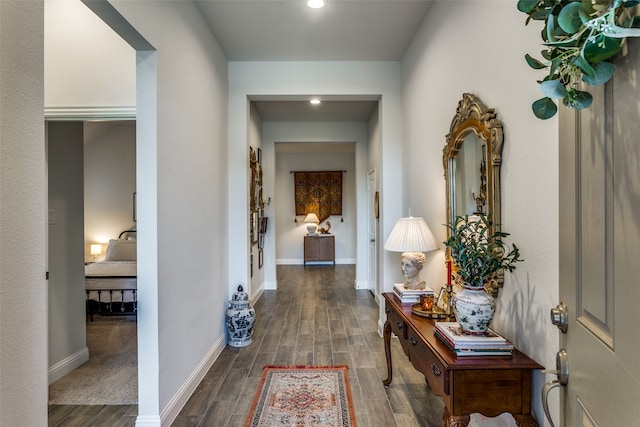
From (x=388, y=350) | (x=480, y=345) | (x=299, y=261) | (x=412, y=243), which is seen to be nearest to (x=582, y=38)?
(x=480, y=345)

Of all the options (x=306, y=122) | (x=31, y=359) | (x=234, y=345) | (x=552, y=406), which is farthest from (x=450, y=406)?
(x=306, y=122)

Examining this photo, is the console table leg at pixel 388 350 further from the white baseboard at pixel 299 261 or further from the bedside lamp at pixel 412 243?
the white baseboard at pixel 299 261

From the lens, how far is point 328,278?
679cm

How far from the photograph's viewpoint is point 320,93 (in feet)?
11.9

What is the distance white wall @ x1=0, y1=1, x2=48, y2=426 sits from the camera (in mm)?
1032

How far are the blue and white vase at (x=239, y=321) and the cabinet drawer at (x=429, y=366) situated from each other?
A: 6.18 ft

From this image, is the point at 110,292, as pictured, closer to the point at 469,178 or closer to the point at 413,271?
the point at 413,271

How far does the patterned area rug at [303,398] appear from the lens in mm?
2129

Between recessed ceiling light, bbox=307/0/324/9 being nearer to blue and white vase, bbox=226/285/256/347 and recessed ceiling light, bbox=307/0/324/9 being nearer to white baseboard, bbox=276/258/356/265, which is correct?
blue and white vase, bbox=226/285/256/347

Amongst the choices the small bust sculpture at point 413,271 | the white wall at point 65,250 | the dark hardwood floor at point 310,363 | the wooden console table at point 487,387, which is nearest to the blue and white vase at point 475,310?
the wooden console table at point 487,387

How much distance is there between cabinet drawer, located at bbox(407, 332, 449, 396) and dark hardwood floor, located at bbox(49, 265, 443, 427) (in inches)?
22.7

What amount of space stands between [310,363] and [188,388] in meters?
1.03

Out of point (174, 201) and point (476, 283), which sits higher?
point (174, 201)

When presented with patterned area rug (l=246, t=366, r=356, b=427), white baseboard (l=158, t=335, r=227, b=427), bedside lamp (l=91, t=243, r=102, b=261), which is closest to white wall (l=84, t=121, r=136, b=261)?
bedside lamp (l=91, t=243, r=102, b=261)
